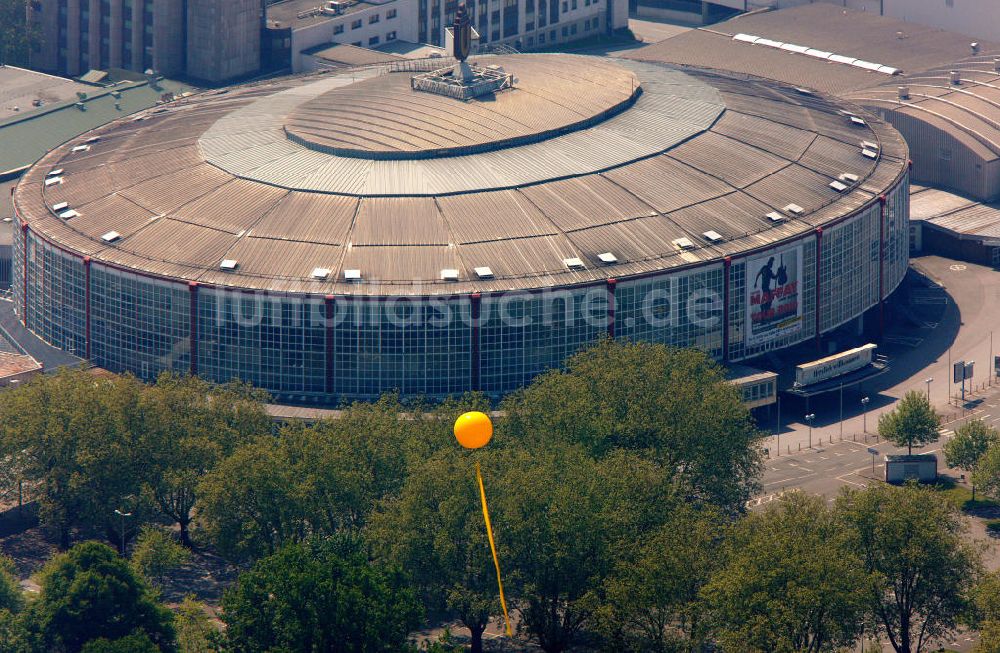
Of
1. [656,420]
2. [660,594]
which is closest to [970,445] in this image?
[656,420]

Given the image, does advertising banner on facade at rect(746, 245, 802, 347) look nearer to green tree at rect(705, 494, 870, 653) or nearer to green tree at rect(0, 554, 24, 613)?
green tree at rect(705, 494, 870, 653)

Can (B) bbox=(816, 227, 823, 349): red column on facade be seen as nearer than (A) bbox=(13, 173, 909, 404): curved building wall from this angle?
No

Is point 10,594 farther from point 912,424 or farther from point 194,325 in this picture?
point 912,424

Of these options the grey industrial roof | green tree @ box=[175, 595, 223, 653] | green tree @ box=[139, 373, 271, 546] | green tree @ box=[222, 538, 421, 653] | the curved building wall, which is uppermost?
the grey industrial roof

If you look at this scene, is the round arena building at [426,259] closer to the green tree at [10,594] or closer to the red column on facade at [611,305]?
the red column on facade at [611,305]

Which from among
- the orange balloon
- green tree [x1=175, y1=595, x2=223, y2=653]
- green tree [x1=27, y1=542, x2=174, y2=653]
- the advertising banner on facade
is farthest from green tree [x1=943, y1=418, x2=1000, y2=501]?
green tree [x1=27, y1=542, x2=174, y2=653]

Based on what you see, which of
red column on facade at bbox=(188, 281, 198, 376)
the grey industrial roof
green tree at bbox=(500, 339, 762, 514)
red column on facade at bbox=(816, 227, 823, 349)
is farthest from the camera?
red column on facade at bbox=(816, 227, 823, 349)

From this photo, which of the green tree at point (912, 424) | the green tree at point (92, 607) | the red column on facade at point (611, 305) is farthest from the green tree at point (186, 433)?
the green tree at point (912, 424)
